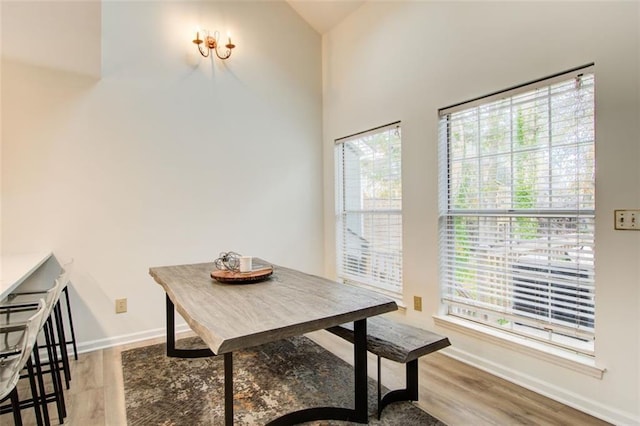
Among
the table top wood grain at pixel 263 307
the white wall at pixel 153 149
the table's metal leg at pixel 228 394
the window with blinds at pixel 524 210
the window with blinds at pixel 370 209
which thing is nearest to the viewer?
the table top wood grain at pixel 263 307

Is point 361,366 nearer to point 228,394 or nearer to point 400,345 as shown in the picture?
point 400,345

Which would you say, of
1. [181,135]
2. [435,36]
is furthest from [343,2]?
[181,135]

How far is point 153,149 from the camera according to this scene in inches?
122

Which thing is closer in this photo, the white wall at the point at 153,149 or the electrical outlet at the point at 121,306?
the white wall at the point at 153,149

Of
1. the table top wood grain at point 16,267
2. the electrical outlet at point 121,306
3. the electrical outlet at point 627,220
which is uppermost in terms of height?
the electrical outlet at point 627,220

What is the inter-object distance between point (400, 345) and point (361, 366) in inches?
9.2

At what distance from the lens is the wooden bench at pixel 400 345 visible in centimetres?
182

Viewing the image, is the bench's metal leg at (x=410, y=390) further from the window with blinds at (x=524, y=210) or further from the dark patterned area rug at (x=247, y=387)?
the window with blinds at (x=524, y=210)

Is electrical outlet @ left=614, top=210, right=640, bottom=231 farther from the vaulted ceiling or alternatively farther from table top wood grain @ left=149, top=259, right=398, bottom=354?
the vaulted ceiling

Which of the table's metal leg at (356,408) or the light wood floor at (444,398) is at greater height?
the table's metal leg at (356,408)

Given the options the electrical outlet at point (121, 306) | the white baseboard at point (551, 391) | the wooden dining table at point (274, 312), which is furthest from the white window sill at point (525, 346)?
the electrical outlet at point (121, 306)

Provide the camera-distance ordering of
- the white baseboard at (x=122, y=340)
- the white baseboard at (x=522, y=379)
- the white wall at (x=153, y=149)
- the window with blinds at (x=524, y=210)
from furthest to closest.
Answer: the white baseboard at (x=122, y=340)
the white wall at (x=153, y=149)
the window with blinds at (x=524, y=210)
the white baseboard at (x=522, y=379)

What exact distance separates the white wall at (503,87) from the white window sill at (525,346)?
40 mm

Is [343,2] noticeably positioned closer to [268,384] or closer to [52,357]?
[268,384]
